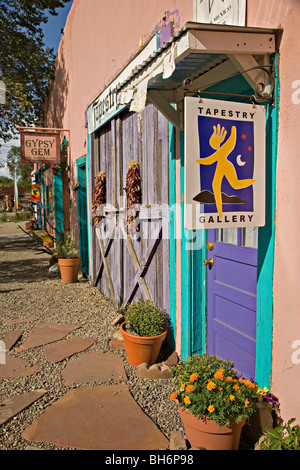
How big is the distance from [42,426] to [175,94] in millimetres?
3037

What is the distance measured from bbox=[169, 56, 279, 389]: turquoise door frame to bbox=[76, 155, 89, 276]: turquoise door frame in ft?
15.7

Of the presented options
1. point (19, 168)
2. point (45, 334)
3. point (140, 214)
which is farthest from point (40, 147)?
point (19, 168)

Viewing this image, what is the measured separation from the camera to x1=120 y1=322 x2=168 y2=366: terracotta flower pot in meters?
3.55

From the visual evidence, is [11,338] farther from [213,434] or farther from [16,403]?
[213,434]

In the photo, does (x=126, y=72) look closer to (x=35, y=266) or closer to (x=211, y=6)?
(x=211, y=6)

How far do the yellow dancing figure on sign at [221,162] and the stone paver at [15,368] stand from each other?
2581mm

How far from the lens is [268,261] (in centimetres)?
240

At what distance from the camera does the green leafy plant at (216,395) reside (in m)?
2.20

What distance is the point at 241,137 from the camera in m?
2.32

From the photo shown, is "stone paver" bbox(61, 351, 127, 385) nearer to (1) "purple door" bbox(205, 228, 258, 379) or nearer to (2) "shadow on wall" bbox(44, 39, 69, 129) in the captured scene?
(1) "purple door" bbox(205, 228, 258, 379)

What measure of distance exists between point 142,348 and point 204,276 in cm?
95

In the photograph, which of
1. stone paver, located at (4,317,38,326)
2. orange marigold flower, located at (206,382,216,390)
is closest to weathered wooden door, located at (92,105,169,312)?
stone paver, located at (4,317,38,326)

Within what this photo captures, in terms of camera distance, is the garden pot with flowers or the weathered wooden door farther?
the weathered wooden door

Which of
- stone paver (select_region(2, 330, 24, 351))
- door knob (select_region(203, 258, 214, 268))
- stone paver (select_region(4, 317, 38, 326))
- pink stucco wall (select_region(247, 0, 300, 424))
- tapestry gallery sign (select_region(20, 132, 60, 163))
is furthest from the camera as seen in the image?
tapestry gallery sign (select_region(20, 132, 60, 163))
